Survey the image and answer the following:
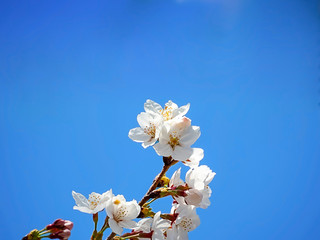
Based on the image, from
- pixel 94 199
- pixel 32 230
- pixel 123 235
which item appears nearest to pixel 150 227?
pixel 123 235

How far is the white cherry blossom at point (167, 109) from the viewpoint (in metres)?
1.03

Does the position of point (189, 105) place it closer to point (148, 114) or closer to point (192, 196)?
point (148, 114)

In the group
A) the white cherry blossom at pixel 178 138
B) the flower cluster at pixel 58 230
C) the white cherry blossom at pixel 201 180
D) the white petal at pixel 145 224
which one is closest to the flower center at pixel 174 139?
the white cherry blossom at pixel 178 138

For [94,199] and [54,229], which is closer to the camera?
[54,229]

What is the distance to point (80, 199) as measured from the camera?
3.15 feet

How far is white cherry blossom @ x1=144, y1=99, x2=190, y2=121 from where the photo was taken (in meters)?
1.03

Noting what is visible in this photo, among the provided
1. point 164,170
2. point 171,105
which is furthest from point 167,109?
point 164,170

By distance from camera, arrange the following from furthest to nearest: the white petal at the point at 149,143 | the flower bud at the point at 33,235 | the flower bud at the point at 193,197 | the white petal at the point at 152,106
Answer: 1. the white petal at the point at 152,106
2. the white petal at the point at 149,143
3. the flower bud at the point at 193,197
4. the flower bud at the point at 33,235

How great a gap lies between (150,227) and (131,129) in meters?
0.32

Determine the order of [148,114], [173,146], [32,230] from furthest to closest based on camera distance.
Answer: [148,114] → [173,146] → [32,230]

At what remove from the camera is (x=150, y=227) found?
896mm

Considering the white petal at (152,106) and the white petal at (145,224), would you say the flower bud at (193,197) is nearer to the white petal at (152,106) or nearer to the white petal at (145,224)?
the white petal at (145,224)

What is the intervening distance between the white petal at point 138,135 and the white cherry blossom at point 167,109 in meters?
0.08

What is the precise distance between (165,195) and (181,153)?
0.13m
